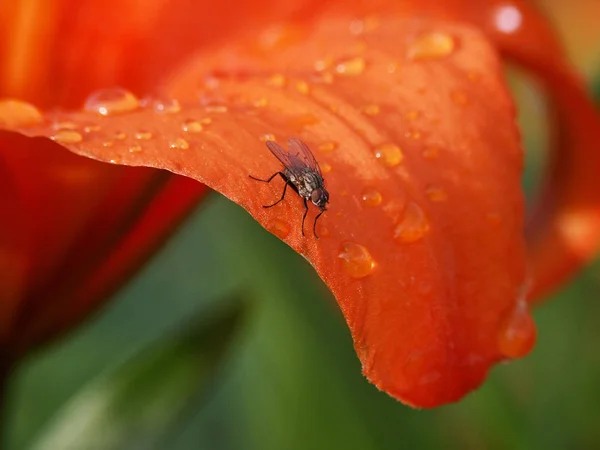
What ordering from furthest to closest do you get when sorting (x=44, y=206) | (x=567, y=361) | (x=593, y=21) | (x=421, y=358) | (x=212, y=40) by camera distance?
(x=593, y=21) < (x=567, y=361) < (x=212, y=40) < (x=44, y=206) < (x=421, y=358)

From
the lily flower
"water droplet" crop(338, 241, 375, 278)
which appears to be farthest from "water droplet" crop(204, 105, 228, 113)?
"water droplet" crop(338, 241, 375, 278)

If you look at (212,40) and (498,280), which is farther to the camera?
(212,40)

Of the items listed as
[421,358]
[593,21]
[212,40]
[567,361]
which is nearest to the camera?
[421,358]

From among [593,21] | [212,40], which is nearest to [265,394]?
[212,40]

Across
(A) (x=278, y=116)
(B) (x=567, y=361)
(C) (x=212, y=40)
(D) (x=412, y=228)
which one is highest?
(C) (x=212, y=40)

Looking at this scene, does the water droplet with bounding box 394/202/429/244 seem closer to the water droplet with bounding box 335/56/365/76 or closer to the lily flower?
the lily flower

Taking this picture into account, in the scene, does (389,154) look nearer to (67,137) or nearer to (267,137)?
(267,137)

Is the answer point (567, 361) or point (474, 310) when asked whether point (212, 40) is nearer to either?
point (474, 310)
